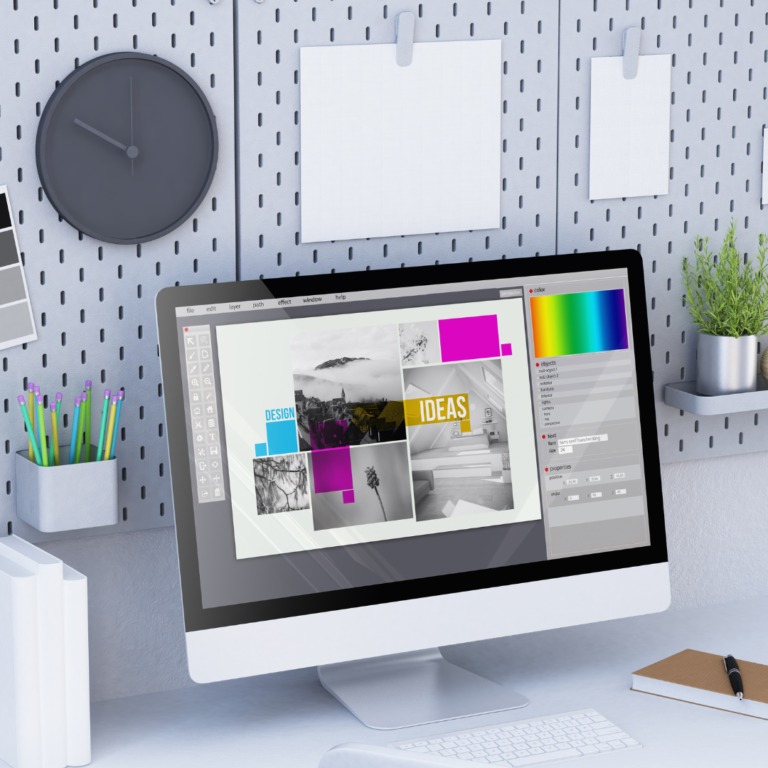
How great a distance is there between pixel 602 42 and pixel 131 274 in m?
0.68

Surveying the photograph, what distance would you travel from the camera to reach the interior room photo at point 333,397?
1073 millimetres

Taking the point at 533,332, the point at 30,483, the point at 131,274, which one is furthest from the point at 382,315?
the point at 30,483

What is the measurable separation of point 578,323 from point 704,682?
1.40 ft

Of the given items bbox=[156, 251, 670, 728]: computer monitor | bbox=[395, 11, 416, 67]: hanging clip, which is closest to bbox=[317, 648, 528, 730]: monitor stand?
bbox=[156, 251, 670, 728]: computer monitor

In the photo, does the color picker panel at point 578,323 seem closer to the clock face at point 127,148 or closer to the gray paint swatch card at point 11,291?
the clock face at point 127,148

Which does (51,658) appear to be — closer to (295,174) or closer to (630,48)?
(295,174)

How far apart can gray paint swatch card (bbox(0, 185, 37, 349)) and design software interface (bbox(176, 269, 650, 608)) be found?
7.4 inches

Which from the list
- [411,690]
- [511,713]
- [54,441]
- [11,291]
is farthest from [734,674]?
[11,291]

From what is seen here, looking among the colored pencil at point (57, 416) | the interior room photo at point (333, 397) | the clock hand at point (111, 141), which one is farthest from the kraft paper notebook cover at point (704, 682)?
the clock hand at point (111, 141)

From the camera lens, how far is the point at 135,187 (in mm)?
1147

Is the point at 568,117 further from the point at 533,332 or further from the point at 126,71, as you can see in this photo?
the point at 126,71

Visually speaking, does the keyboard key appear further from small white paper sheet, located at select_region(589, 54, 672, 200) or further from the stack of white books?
small white paper sheet, located at select_region(589, 54, 672, 200)

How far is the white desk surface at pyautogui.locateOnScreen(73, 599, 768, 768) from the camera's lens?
1049 mm

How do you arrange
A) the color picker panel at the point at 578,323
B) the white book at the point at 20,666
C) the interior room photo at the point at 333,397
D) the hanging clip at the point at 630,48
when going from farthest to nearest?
the hanging clip at the point at 630,48 < the color picker panel at the point at 578,323 < the interior room photo at the point at 333,397 < the white book at the point at 20,666
